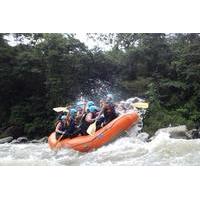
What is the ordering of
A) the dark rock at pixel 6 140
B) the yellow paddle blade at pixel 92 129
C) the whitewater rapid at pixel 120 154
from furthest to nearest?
the yellow paddle blade at pixel 92 129, the dark rock at pixel 6 140, the whitewater rapid at pixel 120 154

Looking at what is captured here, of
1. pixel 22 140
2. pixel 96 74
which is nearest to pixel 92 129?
pixel 96 74

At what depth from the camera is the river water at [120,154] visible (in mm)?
10102

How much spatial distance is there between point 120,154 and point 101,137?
1.24 ft

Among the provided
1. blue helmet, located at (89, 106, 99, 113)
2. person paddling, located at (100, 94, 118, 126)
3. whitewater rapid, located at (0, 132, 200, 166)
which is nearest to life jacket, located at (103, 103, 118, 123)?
person paddling, located at (100, 94, 118, 126)

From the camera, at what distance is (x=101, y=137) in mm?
10391

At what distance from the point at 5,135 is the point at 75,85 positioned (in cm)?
116

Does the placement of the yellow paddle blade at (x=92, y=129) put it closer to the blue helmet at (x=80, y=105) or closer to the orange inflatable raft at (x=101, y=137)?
the orange inflatable raft at (x=101, y=137)

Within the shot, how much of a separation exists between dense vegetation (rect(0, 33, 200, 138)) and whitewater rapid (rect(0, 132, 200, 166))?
9.3 inches

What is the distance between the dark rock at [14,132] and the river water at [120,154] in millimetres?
144

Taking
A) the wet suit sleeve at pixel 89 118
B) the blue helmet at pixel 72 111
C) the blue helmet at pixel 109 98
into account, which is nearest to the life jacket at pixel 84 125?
the wet suit sleeve at pixel 89 118

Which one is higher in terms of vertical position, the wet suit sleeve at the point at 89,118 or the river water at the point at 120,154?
the wet suit sleeve at the point at 89,118

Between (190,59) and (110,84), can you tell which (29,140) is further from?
(190,59)

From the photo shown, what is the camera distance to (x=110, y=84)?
10.4m

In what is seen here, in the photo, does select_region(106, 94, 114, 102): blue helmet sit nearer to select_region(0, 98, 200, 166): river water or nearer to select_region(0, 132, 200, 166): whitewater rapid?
select_region(0, 98, 200, 166): river water
